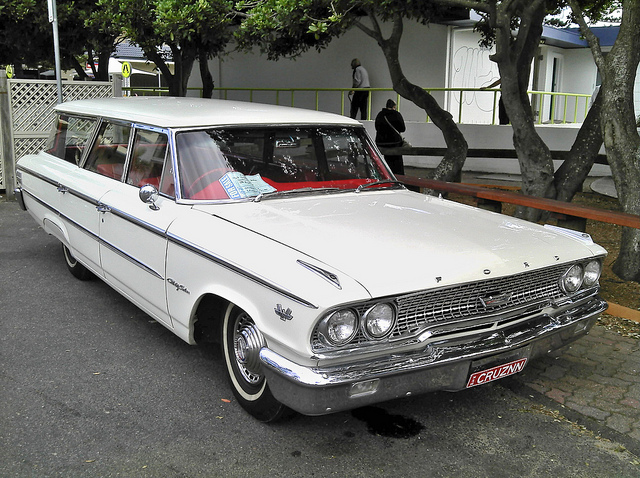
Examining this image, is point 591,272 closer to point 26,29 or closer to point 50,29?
point 50,29

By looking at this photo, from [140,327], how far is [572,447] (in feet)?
10.6

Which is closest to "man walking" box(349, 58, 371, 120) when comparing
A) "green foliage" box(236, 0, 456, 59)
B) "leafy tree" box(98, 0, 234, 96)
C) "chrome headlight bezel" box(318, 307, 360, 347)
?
"leafy tree" box(98, 0, 234, 96)

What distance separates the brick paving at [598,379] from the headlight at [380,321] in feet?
3.37

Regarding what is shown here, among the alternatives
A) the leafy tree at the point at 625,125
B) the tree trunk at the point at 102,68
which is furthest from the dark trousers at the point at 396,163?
the tree trunk at the point at 102,68

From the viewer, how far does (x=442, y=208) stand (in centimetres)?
455

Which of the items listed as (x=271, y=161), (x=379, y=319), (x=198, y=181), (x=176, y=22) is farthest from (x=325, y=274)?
(x=176, y=22)

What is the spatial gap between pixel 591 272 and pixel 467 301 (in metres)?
1.05

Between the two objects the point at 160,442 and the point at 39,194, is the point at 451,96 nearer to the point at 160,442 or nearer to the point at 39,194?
the point at 39,194

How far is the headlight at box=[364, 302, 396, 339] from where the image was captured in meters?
3.10

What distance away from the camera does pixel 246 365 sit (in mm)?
3592

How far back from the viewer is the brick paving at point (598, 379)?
385cm

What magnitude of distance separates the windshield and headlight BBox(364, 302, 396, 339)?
1.47 meters

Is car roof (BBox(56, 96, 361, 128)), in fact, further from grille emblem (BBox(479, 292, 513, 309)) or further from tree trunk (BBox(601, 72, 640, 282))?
tree trunk (BBox(601, 72, 640, 282))

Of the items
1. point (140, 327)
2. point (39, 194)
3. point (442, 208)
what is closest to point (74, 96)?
point (39, 194)
